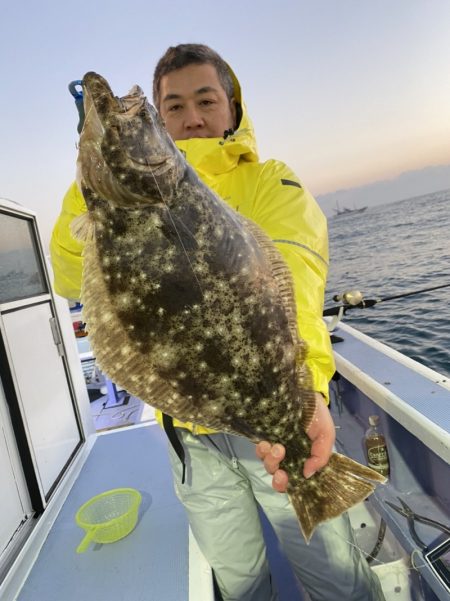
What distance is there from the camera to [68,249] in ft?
6.59

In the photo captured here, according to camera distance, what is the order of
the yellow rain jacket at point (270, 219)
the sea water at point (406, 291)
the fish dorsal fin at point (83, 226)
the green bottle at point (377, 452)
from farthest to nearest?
the sea water at point (406, 291) → the green bottle at point (377, 452) → the yellow rain jacket at point (270, 219) → the fish dorsal fin at point (83, 226)

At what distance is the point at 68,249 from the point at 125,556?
2.22 meters

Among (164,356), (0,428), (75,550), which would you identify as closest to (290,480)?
(164,356)

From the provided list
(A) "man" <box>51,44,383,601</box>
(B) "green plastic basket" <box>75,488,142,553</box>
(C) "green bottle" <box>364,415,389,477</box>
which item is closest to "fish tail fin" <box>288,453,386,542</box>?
(A) "man" <box>51,44,383,601</box>

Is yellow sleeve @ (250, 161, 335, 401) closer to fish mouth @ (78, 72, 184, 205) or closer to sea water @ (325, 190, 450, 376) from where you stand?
fish mouth @ (78, 72, 184, 205)

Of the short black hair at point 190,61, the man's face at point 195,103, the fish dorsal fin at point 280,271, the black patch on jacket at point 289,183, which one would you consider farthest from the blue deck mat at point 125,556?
the short black hair at point 190,61

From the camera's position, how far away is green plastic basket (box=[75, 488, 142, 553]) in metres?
2.93

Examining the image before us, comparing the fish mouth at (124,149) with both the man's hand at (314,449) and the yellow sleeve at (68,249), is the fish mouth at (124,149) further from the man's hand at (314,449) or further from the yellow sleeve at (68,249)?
the man's hand at (314,449)

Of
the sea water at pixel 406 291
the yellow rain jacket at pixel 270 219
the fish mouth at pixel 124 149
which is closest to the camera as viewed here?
the fish mouth at pixel 124 149

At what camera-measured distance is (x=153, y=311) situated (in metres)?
1.45

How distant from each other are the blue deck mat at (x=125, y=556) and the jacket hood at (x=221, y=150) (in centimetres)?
258

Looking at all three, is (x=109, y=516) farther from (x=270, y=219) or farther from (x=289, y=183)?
(x=289, y=183)

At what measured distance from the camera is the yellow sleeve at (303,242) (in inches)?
70.3

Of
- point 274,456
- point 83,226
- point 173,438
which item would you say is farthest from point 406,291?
point 83,226
